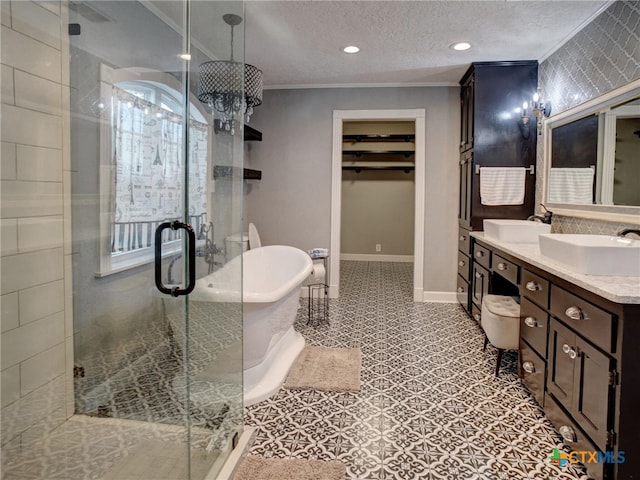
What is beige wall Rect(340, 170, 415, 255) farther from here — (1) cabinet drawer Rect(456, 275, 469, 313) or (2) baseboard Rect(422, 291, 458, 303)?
(1) cabinet drawer Rect(456, 275, 469, 313)

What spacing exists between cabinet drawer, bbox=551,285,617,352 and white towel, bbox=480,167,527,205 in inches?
79.4

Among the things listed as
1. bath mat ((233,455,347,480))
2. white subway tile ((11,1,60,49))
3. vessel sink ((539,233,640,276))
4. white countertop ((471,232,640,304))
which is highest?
white subway tile ((11,1,60,49))

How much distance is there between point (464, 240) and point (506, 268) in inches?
57.5

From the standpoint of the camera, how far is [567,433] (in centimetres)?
191

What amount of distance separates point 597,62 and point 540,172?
3.79 ft

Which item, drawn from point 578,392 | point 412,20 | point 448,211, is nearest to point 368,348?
point 578,392

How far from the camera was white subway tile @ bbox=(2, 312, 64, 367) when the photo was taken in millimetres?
1722

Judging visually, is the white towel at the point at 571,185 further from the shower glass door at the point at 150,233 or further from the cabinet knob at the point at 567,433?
the shower glass door at the point at 150,233

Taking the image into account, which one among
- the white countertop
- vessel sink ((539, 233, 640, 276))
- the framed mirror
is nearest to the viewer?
the white countertop

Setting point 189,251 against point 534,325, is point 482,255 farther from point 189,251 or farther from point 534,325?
point 189,251

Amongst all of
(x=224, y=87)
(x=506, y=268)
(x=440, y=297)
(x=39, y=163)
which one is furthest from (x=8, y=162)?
(x=440, y=297)

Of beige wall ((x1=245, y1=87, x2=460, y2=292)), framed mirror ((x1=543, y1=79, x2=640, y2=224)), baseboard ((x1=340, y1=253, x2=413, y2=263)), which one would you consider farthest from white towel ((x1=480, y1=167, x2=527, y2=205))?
baseboard ((x1=340, y1=253, x2=413, y2=263))

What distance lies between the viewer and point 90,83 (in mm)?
2191

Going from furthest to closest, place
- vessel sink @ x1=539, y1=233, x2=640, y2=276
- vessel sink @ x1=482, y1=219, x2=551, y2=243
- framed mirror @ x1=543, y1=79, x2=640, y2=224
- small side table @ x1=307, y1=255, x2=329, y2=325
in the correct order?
small side table @ x1=307, y1=255, x2=329, y2=325 < vessel sink @ x1=482, y1=219, x2=551, y2=243 < framed mirror @ x1=543, y1=79, x2=640, y2=224 < vessel sink @ x1=539, y1=233, x2=640, y2=276
